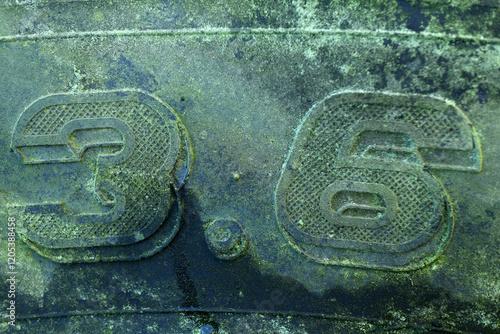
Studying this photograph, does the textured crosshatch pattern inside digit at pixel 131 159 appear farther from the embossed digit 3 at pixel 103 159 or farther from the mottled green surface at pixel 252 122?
the mottled green surface at pixel 252 122

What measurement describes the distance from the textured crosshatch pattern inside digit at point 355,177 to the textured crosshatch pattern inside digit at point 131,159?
1.00 meters

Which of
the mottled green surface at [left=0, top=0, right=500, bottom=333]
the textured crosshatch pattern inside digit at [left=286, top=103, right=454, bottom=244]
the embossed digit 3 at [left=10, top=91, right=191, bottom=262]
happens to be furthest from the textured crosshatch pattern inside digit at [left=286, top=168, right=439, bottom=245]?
the embossed digit 3 at [left=10, top=91, right=191, bottom=262]

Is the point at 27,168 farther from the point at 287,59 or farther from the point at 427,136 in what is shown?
the point at 427,136

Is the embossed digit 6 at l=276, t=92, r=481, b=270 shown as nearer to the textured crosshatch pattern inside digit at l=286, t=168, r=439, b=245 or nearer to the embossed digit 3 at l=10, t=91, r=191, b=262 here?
the textured crosshatch pattern inside digit at l=286, t=168, r=439, b=245

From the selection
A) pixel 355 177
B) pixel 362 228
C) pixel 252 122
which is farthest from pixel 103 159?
pixel 362 228

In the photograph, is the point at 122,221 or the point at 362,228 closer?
the point at 362,228

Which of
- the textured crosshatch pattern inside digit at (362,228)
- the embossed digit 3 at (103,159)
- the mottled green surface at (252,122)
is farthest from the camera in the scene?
the embossed digit 3 at (103,159)

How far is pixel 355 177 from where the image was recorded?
2602 millimetres

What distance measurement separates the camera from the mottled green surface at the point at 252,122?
2430 mm

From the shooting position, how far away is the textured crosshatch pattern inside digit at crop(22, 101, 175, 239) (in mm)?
2682

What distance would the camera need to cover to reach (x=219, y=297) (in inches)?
112

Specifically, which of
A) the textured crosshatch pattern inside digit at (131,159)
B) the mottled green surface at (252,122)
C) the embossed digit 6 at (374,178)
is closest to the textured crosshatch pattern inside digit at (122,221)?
the textured crosshatch pattern inside digit at (131,159)

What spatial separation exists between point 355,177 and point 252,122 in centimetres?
82

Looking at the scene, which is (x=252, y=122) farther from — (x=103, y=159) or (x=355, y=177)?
(x=103, y=159)
